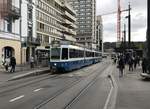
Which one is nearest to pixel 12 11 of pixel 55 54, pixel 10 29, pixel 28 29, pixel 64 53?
pixel 10 29

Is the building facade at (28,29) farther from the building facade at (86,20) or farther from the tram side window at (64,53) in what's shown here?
the building facade at (86,20)

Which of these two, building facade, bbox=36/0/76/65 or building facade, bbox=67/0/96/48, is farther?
building facade, bbox=67/0/96/48

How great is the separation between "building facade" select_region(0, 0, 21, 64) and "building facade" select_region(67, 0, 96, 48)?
195ft

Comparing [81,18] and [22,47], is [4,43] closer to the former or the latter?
[22,47]

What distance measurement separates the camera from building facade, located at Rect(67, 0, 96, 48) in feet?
429

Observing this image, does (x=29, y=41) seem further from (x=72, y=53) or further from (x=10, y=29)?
(x=72, y=53)

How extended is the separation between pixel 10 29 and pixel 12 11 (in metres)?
2.84

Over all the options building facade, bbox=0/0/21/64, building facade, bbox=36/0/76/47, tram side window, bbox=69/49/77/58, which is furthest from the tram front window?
building facade, bbox=36/0/76/47

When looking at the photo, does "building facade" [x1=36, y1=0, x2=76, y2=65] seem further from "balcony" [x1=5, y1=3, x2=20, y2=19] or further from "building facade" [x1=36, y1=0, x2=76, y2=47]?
"balcony" [x1=5, y1=3, x2=20, y2=19]

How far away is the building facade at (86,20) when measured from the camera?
429 ft

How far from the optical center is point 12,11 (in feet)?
187

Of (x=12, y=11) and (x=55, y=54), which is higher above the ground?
(x=12, y=11)

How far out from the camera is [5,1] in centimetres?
5472

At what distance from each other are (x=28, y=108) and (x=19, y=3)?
50.0 metres
